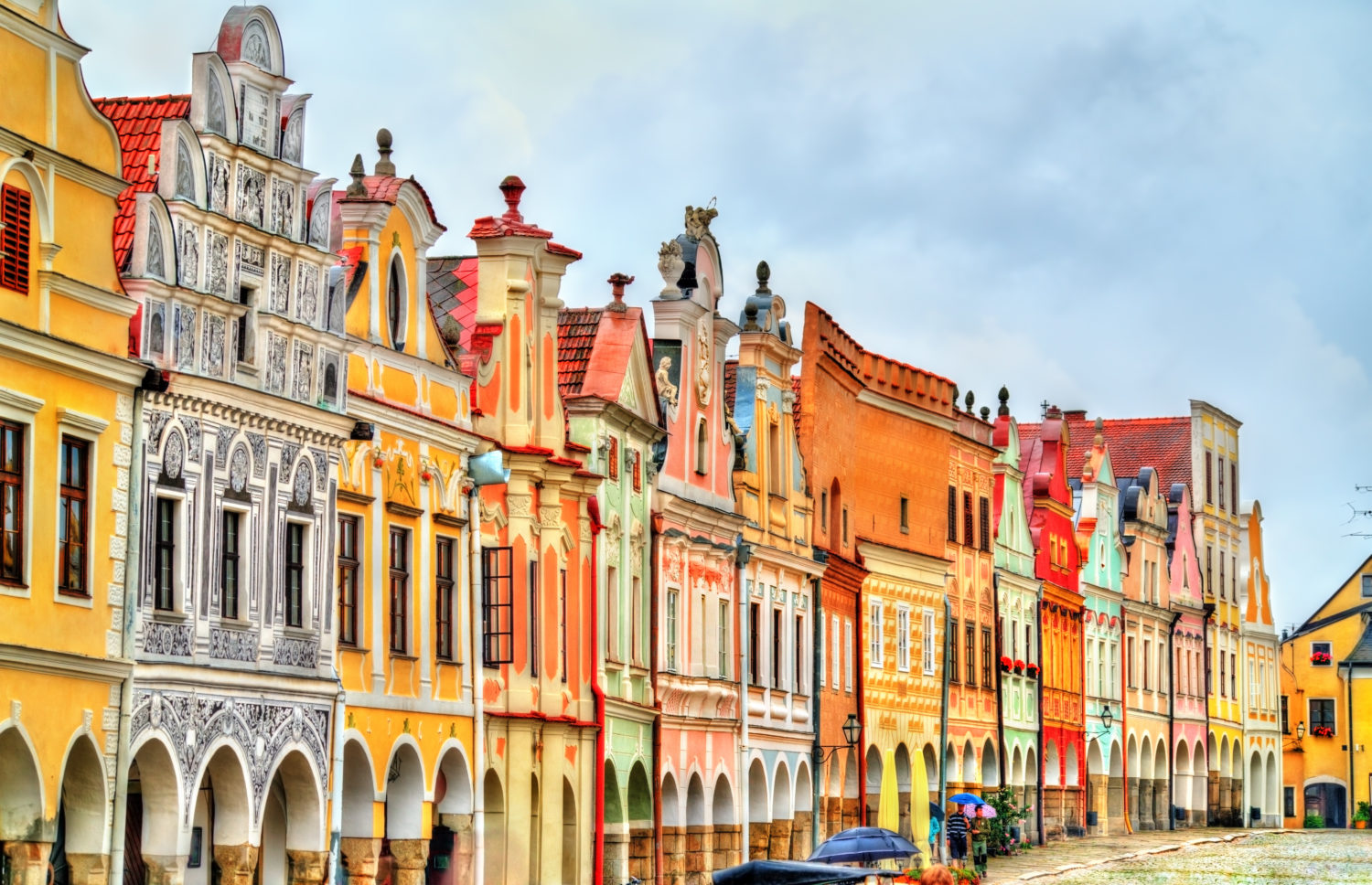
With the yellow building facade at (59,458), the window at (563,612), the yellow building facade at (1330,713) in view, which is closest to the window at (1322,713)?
the yellow building facade at (1330,713)

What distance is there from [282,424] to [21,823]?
718 cm

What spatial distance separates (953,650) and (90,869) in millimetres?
41647

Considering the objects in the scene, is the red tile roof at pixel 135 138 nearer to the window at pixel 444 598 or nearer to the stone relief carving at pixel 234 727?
the stone relief carving at pixel 234 727

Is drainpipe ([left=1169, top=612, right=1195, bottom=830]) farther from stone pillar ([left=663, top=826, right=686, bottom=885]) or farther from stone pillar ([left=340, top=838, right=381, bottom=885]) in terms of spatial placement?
stone pillar ([left=340, top=838, right=381, bottom=885])

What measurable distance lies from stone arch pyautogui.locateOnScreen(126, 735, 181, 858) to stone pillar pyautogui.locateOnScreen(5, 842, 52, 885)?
2584mm

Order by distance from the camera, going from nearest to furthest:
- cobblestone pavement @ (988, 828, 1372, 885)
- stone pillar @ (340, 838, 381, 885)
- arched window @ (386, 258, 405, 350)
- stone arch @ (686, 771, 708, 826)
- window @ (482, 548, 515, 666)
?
stone pillar @ (340, 838, 381, 885), arched window @ (386, 258, 405, 350), window @ (482, 548, 515, 666), stone arch @ (686, 771, 708, 826), cobblestone pavement @ (988, 828, 1372, 885)

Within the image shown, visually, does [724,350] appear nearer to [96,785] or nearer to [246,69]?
[246,69]

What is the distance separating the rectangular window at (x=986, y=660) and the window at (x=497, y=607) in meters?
32.7

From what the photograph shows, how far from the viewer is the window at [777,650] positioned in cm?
5294

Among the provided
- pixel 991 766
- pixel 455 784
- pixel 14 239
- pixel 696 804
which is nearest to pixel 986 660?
pixel 991 766

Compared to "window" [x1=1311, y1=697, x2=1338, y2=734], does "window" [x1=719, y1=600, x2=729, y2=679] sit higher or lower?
higher

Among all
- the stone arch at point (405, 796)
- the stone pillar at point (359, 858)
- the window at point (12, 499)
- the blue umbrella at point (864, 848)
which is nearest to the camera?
the window at point (12, 499)

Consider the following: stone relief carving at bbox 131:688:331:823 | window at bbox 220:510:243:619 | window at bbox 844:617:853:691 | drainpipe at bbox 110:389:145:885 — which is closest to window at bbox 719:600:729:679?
window at bbox 844:617:853:691

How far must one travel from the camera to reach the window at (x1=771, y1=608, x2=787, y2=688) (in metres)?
52.9
